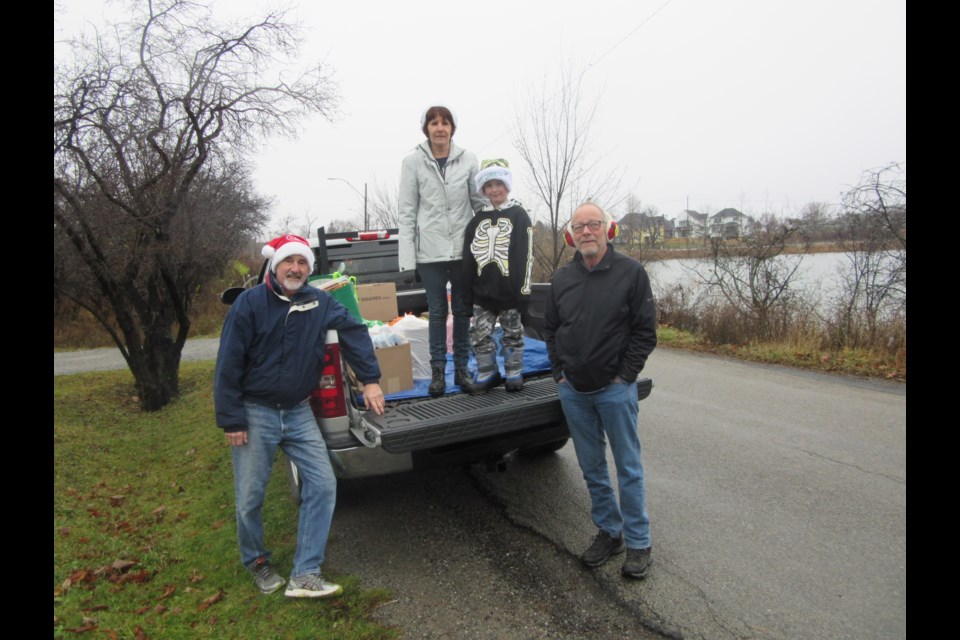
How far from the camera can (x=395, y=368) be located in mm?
4004

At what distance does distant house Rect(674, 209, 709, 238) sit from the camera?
14254 mm

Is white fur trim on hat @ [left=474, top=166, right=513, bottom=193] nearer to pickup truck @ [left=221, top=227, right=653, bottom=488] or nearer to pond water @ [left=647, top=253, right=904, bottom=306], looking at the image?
pickup truck @ [left=221, top=227, right=653, bottom=488]

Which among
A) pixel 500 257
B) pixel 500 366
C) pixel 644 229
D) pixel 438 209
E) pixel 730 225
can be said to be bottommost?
pixel 500 366

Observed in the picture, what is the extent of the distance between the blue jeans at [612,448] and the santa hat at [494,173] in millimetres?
1325

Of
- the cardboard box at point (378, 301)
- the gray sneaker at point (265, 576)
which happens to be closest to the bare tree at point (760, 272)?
the cardboard box at point (378, 301)

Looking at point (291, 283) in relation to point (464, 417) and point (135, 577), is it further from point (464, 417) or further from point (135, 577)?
point (135, 577)

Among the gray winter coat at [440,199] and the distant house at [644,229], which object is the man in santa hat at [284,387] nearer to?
the gray winter coat at [440,199]

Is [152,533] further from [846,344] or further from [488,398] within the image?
[846,344]

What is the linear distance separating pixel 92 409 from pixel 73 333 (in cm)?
1585

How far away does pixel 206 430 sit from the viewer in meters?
7.69

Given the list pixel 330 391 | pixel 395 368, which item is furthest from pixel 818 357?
pixel 330 391

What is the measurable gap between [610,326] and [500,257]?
3.13ft

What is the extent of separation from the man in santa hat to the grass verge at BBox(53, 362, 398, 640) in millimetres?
231
